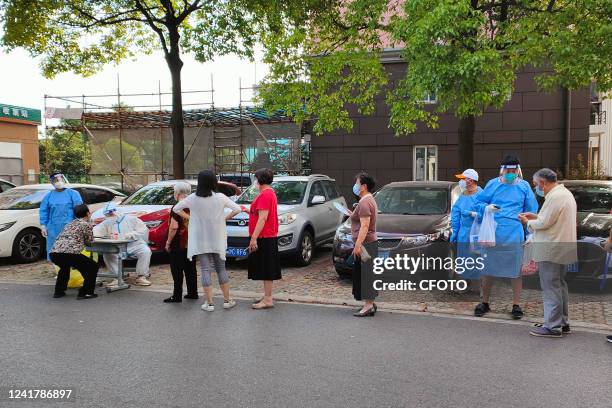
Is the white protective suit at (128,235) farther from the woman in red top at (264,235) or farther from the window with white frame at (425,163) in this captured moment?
the window with white frame at (425,163)

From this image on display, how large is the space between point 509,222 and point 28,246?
360 inches

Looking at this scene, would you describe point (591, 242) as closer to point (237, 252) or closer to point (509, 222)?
point (509, 222)

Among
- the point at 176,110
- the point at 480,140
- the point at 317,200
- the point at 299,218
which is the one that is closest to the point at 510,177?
the point at 299,218

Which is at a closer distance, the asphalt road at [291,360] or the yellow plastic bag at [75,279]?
the asphalt road at [291,360]

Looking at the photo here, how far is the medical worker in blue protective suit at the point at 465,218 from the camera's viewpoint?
6.75 meters

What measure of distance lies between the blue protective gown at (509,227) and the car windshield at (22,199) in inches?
355

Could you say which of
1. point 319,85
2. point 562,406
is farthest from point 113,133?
point 562,406

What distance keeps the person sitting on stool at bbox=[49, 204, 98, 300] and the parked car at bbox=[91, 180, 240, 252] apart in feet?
6.95

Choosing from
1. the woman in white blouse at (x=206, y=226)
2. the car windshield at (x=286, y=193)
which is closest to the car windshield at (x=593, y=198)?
the car windshield at (x=286, y=193)

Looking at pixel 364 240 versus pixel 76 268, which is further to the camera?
pixel 76 268

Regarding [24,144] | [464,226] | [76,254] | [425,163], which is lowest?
[76,254]

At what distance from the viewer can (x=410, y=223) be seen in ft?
25.4

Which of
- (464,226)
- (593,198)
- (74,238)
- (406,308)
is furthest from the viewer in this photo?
(593,198)

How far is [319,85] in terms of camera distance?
12.7 m
